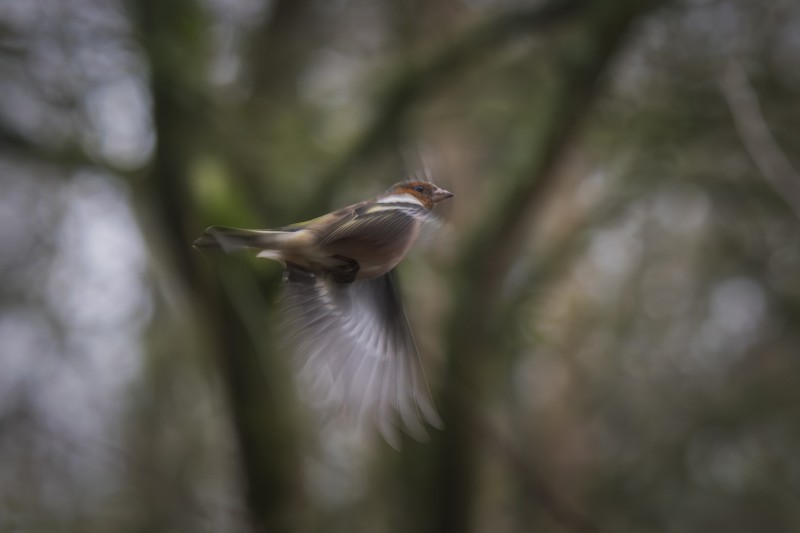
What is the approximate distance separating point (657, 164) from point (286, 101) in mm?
2057

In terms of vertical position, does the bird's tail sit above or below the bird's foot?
above

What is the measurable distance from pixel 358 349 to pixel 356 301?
0.32ft

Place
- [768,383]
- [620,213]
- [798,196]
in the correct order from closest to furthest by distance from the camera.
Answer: [798,196]
[620,213]
[768,383]

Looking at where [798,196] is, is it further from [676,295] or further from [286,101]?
[676,295]

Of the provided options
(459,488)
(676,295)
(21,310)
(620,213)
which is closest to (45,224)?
(21,310)

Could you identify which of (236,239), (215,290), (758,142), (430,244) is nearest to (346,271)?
(236,239)

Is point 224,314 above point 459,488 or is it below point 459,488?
above

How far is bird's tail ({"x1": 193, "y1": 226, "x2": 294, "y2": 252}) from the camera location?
1.18m

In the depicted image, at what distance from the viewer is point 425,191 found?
4.76 ft

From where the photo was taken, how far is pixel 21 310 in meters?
5.36

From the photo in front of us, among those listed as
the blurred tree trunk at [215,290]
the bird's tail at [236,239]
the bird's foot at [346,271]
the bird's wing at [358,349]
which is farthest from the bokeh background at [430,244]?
the bird's tail at [236,239]

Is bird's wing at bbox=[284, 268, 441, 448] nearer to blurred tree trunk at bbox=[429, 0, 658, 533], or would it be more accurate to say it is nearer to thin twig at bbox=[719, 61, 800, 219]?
thin twig at bbox=[719, 61, 800, 219]

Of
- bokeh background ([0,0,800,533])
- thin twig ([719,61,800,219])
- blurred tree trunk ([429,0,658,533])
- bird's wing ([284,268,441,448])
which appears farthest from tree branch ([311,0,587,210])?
bird's wing ([284,268,441,448])

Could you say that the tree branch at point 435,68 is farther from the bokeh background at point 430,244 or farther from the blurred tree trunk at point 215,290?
the blurred tree trunk at point 215,290
